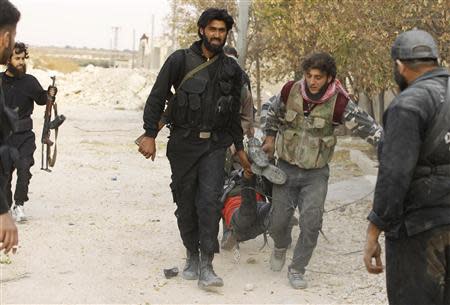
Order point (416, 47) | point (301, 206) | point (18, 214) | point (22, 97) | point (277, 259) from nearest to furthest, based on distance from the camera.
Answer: point (416, 47), point (301, 206), point (277, 259), point (22, 97), point (18, 214)

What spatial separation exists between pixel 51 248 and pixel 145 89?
35.6 meters

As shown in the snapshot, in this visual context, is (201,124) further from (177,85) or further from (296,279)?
(296,279)

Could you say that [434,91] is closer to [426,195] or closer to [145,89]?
[426,195]

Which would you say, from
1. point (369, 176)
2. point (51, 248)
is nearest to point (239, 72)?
point (51, 248)

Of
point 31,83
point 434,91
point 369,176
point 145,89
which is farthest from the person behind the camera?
point 145,89

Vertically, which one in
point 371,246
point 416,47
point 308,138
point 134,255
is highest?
point 416,47

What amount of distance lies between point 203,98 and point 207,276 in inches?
53.2

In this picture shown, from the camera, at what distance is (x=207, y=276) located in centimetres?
576

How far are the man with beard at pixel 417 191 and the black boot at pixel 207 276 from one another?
2314 mm

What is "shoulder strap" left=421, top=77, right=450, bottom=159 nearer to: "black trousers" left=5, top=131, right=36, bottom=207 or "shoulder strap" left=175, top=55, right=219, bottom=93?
"shoulder strap" left=175, top=55, right=219, bottom=93

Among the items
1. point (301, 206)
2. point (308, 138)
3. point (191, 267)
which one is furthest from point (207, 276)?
point (308, 138)

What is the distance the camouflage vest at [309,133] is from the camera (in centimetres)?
585

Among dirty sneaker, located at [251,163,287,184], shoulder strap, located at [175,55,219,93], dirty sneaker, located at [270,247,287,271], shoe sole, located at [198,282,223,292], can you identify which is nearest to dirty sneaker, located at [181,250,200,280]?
shoe sole, located at [198,282,223,292]

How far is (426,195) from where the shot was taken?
345 cm
